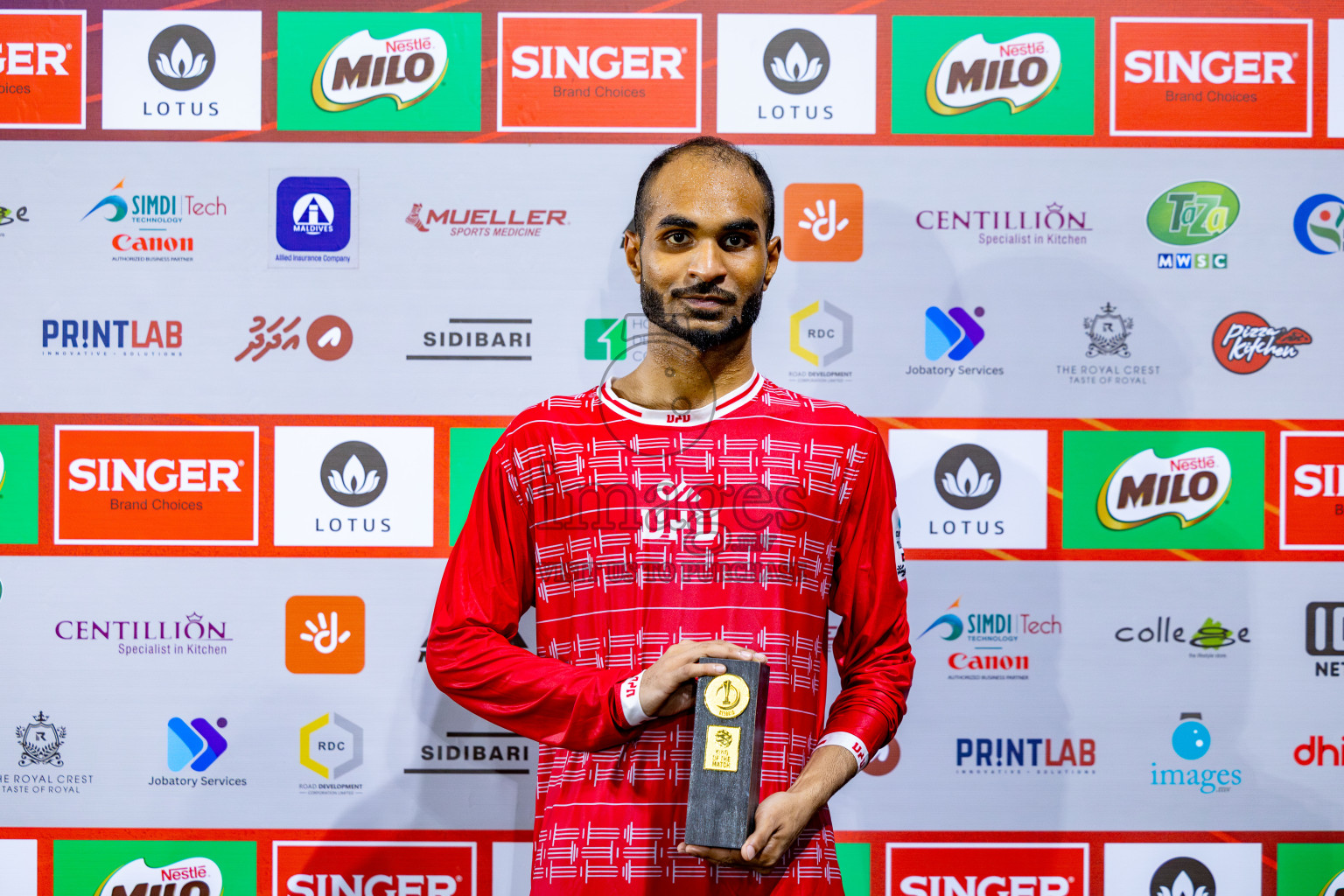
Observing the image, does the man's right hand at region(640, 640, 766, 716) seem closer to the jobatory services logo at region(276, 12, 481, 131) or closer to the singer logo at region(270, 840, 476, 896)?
the singer logo at region(270, 840, 476, 896)

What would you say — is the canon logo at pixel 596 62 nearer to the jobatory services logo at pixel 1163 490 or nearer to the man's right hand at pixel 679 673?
the jobatory services logo at pixel 1163 490

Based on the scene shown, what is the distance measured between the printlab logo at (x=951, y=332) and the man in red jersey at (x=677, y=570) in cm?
68

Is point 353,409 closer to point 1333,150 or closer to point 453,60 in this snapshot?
point 453,60

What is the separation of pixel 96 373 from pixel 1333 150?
2.77 m

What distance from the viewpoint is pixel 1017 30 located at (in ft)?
7.02

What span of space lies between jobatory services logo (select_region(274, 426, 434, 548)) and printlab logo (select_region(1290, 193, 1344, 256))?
197 cm

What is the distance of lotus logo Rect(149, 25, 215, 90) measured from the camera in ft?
7.00

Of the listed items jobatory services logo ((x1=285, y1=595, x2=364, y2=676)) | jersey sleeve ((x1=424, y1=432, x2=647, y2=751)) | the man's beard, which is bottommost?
jobatory services logo ((x1=285, y1=595, x2=364, y2=676))

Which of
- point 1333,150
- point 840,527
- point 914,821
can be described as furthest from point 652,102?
point 914,821

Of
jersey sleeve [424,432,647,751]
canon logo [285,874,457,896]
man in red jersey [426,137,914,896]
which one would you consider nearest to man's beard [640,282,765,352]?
man in red jersey [426,137,914,896]

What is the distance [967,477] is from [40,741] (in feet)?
6.87

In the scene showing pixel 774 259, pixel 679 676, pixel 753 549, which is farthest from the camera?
pixel 774 259

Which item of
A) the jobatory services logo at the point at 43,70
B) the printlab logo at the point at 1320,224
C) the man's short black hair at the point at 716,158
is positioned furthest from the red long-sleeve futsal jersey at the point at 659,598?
the jobatory services logo at the point at 43,70

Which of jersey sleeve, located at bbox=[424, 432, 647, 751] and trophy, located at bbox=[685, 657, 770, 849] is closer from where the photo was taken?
trophy, located at bbox=[685, 657, 770, 849]
